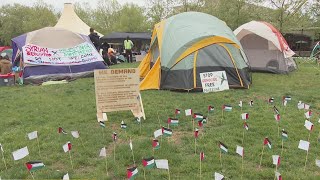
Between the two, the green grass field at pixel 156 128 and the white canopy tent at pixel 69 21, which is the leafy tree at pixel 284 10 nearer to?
the white canopy tent at pixel 69 21

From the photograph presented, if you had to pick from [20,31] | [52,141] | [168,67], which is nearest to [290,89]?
→ [168,67]

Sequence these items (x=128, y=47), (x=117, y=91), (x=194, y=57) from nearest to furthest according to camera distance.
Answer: (x=117, y=91), (x=194, y=57), (x=128, y=47)

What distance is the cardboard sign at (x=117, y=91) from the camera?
620 cm

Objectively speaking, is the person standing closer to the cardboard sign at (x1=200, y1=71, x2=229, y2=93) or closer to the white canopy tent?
the white canopy tent

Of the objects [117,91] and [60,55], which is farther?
[60,55]

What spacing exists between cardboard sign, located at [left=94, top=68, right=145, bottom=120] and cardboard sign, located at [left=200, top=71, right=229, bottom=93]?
3119 mm

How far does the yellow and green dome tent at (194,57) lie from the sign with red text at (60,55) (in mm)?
3894

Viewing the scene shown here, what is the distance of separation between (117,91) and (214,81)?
3.81 meters

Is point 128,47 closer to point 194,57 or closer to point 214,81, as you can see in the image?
point 194,57

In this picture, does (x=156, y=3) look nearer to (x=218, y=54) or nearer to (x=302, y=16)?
(x=302, y=16)

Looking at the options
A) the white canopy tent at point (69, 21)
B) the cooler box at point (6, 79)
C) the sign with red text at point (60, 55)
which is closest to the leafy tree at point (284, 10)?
the white canopy tent at point (69, 21)

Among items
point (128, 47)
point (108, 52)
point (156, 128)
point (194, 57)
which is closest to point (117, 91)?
point (156, 128)

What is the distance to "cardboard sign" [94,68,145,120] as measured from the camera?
6.20 metres

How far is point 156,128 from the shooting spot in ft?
19.3
